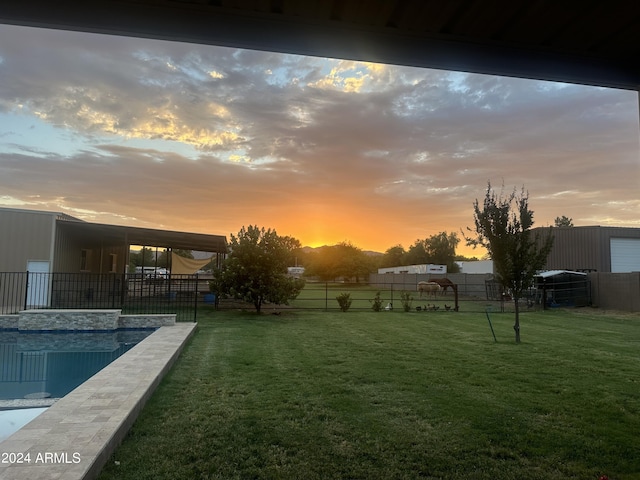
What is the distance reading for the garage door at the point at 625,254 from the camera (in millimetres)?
26516

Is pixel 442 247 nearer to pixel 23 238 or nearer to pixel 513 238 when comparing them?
pixel 513 238

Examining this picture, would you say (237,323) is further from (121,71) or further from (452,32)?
(452,32)

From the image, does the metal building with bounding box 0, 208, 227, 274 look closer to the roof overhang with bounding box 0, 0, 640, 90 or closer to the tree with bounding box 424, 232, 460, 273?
the roof overhang with bounding box 0, 0, 640, 90

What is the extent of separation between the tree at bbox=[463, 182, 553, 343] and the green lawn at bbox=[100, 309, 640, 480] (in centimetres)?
163

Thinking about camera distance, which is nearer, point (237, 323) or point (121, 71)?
point (121, 71)

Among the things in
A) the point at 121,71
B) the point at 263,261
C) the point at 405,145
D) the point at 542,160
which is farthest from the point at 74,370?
the point at 542,160

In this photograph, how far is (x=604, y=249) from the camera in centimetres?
2645

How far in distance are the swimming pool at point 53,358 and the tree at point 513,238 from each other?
29.5 feet

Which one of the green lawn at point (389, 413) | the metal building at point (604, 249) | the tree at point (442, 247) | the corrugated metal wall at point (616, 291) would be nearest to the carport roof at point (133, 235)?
the green lawn at point (389, 413)

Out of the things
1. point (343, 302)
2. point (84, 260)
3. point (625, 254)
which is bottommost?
point (343, 302)

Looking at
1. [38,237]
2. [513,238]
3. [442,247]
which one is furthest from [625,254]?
[442,247]

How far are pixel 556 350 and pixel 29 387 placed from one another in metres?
9.99

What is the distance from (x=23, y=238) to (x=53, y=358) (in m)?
9.99

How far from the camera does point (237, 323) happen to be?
42.3ft
